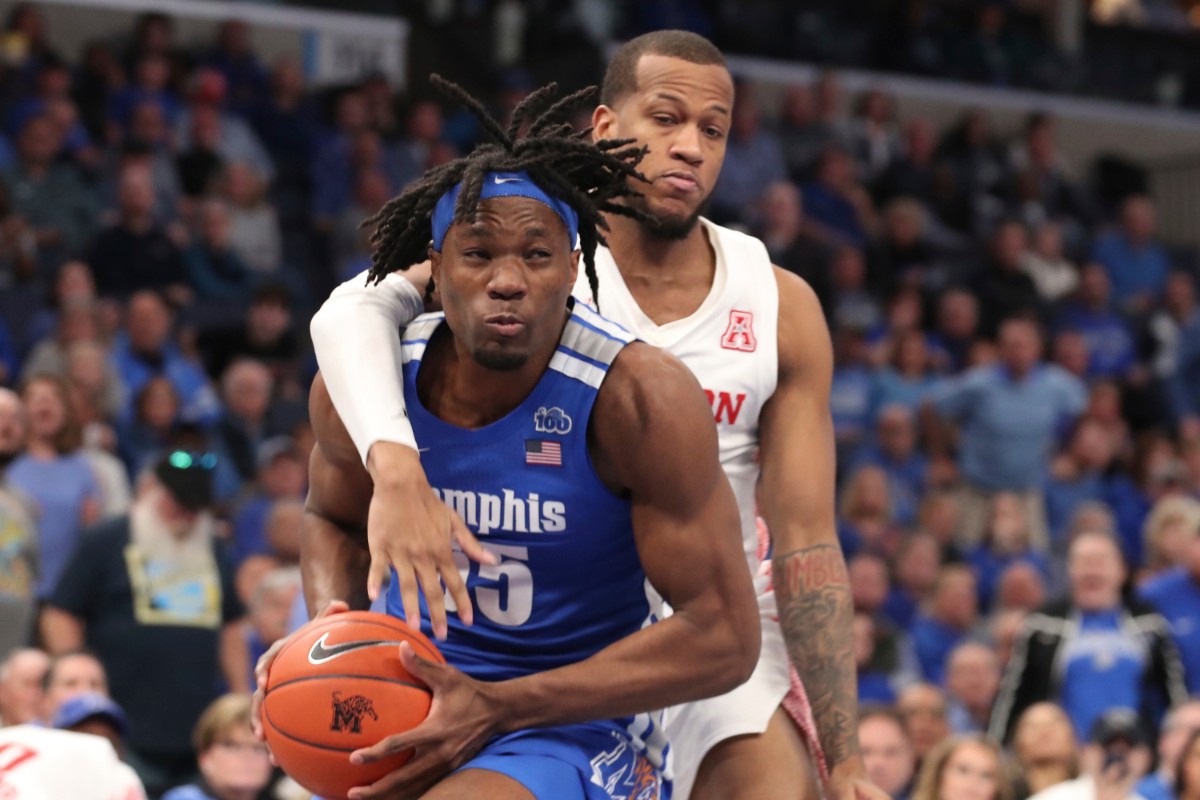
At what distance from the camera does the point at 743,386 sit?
4.16 meters

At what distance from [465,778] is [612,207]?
4.15 feet

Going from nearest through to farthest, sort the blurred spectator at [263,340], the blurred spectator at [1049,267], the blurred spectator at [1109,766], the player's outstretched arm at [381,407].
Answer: the player's outstretched arm at [381,407], the blurred spectator at [1109,766], the blurred spectator at [263,340], the blurred spectator at [1049,267]

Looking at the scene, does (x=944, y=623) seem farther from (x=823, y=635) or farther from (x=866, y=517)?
(x=823, y=635)

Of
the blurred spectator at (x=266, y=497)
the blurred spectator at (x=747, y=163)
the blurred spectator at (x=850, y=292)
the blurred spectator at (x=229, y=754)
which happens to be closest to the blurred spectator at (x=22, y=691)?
the blurred spectator at (x=229, y=754)

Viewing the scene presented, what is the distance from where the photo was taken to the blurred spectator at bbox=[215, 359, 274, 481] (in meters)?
9.33

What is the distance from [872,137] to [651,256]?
10494mm

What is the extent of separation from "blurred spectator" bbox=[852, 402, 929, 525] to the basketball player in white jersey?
7.03m

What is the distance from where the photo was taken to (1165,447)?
12.5 meters

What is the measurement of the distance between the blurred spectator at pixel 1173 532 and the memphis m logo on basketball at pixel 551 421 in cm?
675

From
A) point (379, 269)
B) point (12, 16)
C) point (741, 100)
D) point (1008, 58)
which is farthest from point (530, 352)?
point (1008, 58)

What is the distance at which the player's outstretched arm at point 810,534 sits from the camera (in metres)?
3.96

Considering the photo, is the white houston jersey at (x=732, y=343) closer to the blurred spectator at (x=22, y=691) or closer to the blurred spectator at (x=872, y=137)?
the blurred spectator at (x=22, y=691)

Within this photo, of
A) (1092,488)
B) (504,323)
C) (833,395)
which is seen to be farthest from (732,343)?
(1092,488)

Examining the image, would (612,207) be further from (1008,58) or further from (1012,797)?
(1008,58)
